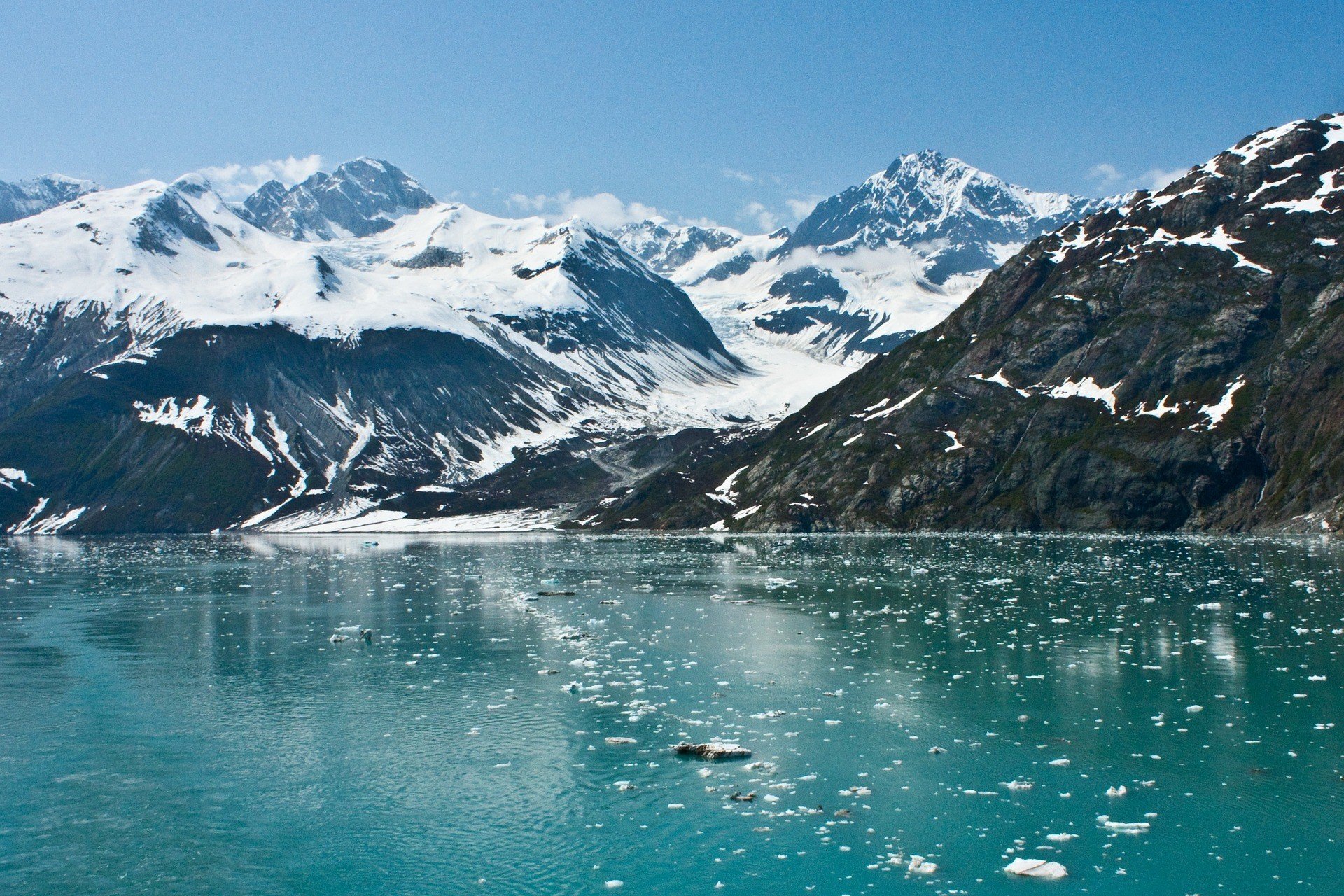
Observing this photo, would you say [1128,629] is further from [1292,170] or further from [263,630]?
[1292,170]

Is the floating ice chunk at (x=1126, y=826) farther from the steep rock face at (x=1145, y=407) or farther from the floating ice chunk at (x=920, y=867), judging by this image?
the steep rock face at (x=1145, y=407)

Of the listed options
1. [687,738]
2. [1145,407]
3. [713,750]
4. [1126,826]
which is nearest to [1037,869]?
[1126,826]

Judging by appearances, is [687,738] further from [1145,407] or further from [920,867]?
[1145,407]

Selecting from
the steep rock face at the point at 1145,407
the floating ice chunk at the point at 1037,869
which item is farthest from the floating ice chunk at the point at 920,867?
the steep rock face at the point at 1145,407

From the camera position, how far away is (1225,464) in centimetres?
14062

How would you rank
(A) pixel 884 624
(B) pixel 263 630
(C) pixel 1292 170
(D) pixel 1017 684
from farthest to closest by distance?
(C) pixel 1292 170 → (B) pixel 263 630 → (A) pixel 884 624 → (D) pixel 1017 684

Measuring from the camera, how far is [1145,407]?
15850 cm

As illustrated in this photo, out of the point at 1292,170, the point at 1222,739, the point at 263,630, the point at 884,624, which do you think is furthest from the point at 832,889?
the point at 1292,170

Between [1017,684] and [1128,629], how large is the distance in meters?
14.9

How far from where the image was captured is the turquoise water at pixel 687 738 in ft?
79.2

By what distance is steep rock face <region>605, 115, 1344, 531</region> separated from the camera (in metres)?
140

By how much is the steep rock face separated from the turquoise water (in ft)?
260

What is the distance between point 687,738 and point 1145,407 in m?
144

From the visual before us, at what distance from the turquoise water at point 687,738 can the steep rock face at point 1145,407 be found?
79.3 metres
